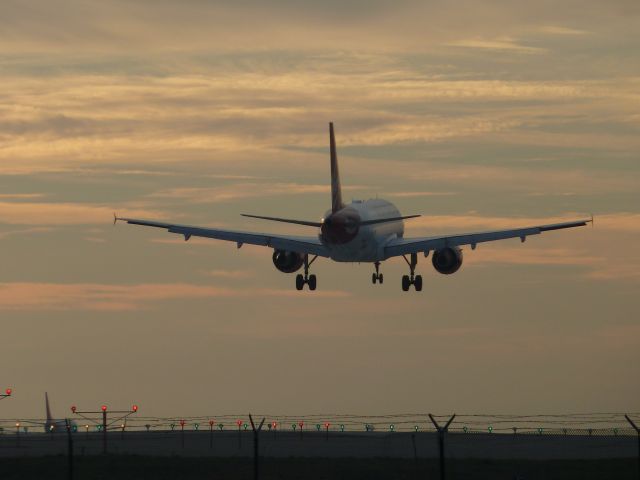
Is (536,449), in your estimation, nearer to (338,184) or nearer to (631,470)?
(631,470)

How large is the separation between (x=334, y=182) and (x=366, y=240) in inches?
337

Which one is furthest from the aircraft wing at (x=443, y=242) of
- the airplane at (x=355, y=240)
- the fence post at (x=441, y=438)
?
the fence post at (x=441, y=438)

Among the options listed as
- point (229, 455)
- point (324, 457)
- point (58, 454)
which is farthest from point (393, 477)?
point (58, 454)

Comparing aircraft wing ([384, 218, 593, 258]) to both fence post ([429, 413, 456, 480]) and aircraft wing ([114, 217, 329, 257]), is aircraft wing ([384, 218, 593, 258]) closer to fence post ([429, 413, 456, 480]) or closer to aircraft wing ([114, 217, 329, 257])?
aircraft wing ([114, 217, 329, 257])

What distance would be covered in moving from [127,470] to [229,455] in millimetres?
10870

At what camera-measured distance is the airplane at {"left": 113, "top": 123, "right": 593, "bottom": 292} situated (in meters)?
110

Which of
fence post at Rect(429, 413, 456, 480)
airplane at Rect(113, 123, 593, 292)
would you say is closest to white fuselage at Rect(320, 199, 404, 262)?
airplane at Rect(113, 123, 593, 292)

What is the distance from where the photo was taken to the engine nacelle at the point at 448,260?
381 feet

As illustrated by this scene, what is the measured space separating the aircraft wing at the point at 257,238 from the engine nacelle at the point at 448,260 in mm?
9214

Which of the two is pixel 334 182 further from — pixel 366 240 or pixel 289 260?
pixel 366 240

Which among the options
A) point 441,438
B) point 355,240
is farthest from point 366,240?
point 441,438

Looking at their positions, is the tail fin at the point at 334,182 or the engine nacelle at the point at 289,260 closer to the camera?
the tail fin at the point at 334,182

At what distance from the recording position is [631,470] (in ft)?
226

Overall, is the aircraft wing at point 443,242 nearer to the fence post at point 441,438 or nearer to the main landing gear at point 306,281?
the main landing gear at point 306,281
